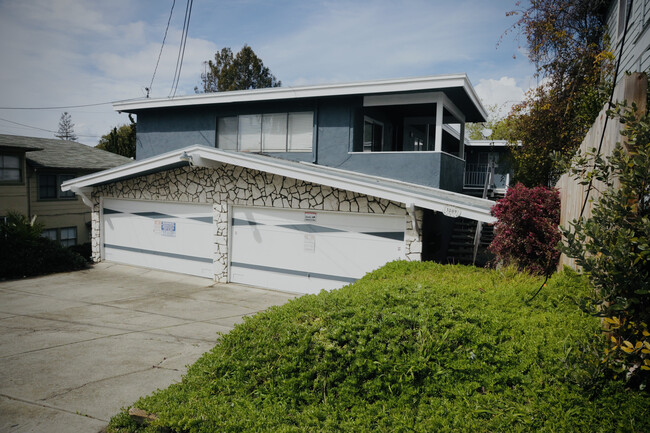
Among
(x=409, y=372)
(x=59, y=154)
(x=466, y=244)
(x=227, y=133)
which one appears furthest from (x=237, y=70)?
(x=409, y=372)

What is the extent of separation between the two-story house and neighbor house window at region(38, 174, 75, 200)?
21.7 feet

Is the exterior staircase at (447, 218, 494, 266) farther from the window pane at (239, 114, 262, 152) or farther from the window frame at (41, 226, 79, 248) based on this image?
the window frame at (41, 226, 79, 248)

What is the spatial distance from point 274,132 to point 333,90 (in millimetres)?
A: 2825

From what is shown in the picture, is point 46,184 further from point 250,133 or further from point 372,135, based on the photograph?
point 372,135

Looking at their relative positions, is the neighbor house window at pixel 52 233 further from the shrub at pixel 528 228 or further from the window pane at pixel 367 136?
the shrub at pixel 528 228

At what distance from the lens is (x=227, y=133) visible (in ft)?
53.6

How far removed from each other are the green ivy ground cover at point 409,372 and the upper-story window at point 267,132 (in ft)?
32.9

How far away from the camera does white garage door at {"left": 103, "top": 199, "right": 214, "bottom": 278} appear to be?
1429 centimetres

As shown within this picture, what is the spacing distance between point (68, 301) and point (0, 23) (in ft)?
35.1

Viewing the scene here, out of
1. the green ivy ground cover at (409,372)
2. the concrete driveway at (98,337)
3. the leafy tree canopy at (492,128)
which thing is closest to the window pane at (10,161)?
the concrete driveway at (98,337)

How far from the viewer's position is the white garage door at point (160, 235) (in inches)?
563

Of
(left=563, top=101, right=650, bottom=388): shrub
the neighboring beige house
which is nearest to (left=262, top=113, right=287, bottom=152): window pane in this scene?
the neighboring beige house

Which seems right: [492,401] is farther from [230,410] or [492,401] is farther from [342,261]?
[342,261]

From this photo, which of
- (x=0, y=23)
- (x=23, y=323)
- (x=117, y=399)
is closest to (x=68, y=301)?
(x=23, y=323)
